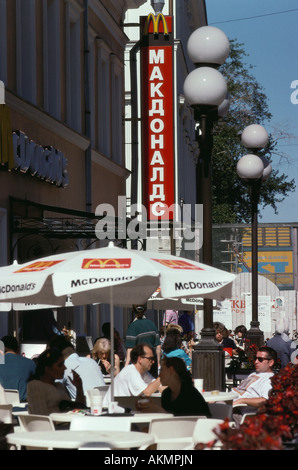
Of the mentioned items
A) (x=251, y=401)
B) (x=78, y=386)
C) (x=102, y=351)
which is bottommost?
(x=251, y=401)

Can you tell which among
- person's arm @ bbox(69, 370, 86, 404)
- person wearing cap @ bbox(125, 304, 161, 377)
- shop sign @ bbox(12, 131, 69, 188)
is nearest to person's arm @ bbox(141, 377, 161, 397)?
person's arm @ bbox(69, 370, 86, 404)

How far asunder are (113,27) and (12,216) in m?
12.9

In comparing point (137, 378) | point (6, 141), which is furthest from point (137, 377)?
point (6, 141)

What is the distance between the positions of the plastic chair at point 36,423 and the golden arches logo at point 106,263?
5.34 feet

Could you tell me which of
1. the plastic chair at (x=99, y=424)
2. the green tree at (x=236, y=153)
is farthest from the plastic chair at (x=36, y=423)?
the green tree at (x=236, y=153)

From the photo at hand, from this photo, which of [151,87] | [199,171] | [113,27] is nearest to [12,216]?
[199,171]

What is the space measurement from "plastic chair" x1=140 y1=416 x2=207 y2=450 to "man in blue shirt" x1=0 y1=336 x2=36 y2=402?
4159 mm

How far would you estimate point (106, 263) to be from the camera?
9.94 m

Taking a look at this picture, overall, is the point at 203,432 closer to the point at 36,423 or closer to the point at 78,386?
the point at 36,423

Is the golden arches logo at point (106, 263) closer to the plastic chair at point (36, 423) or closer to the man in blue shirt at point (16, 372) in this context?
the plastic chair at point (36, 423)

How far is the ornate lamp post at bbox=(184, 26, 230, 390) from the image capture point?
12.3 meters

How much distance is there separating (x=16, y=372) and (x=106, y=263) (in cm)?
Answer: 288

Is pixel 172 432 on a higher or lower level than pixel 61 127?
lower

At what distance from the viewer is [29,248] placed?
66.2ft
